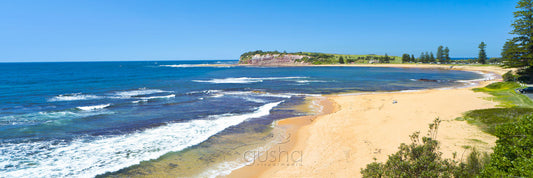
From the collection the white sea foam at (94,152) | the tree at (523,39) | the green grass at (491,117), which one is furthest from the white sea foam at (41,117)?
the tree at (523,39)

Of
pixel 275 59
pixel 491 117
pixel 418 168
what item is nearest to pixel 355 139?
pixel 418 168

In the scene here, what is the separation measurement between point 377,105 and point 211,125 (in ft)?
48.1

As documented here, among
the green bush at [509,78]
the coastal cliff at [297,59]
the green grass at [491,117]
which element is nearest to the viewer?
the green grass at [491,117]

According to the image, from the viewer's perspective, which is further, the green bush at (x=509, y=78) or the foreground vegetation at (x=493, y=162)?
the green bush at (x=509, y=78)

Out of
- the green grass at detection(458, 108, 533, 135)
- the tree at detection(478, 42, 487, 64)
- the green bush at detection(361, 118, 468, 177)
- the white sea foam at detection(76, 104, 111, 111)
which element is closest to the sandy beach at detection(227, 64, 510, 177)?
the green grass at detection(458, 108, 533, 135)

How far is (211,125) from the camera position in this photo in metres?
18.4

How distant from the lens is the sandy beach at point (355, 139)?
10.9m

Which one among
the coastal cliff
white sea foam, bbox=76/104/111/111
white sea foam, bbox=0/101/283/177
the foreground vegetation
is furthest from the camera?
the coastal cliff

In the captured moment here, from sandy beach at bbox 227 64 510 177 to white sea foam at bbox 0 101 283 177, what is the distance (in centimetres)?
503

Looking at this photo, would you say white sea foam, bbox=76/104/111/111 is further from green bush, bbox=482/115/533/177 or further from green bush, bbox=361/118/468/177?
green bush, bbox=482/115/533/177

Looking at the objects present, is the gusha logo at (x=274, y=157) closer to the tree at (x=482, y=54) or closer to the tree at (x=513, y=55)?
the tree at (x=513, y=55)

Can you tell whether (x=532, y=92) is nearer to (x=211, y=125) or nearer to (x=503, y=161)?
(x=503, y=161)

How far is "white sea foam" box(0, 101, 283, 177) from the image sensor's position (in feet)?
36.9

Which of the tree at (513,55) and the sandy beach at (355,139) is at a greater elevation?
the tree at (513,55)
